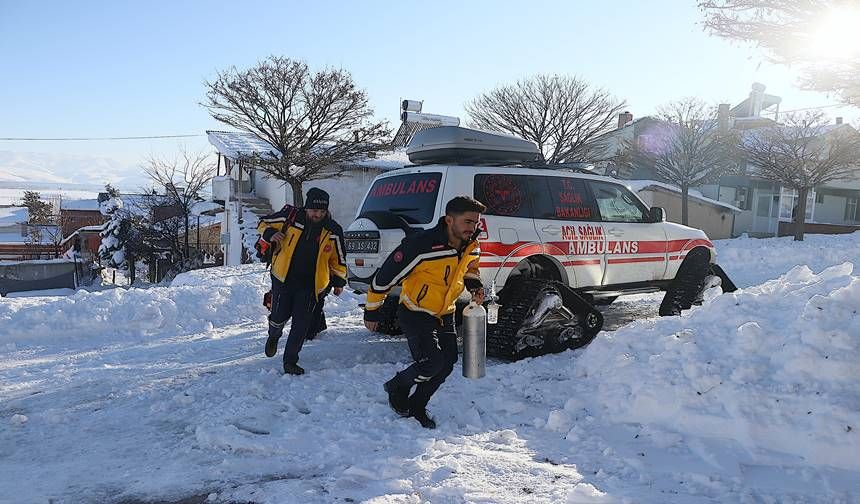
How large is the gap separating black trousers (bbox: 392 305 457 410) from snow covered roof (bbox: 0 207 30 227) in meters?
69.2

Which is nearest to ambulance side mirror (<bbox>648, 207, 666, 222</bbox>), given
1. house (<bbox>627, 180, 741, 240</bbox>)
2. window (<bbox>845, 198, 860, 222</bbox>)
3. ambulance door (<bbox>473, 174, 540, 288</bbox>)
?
ambulance door (<bbox>473, 174, 540, 288</bbox>)

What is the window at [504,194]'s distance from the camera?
5.98 m

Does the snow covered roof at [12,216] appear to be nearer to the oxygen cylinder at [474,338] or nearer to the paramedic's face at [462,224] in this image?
the oxygen cylinder at [474,338]

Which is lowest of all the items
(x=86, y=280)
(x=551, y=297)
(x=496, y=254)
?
(x=86, y=280)

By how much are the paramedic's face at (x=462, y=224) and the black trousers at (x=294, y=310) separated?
1.83m

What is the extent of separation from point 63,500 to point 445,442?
215cm

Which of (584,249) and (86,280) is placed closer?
(584,249)

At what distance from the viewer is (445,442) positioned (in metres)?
3.81

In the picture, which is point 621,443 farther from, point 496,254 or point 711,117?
point 711,117

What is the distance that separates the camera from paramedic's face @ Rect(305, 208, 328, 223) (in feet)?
17.4

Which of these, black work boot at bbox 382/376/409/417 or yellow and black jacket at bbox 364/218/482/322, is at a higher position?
yellow and black jacket at bbox 364/218/482/322

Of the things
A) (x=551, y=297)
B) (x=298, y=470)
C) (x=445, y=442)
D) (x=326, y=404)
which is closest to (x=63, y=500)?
(x=298, y=470)

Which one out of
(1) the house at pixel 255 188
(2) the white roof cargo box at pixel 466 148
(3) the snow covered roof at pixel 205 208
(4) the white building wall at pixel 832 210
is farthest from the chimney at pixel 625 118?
(2) the white roof cargo box at pixel 466 148

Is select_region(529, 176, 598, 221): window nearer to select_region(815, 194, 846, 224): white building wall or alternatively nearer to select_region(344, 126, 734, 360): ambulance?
select_region(344, 126, 734, 360): ambulance
